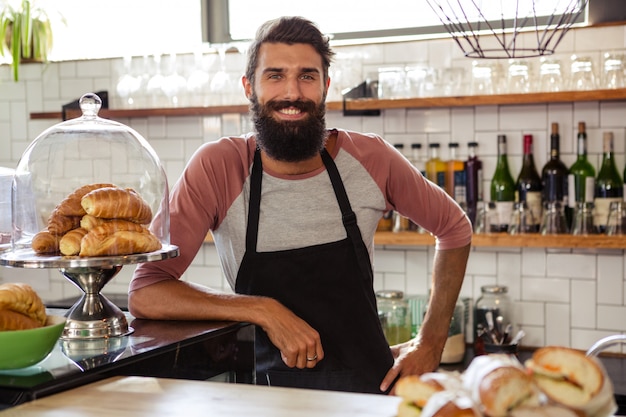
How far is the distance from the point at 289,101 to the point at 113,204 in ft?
2.71

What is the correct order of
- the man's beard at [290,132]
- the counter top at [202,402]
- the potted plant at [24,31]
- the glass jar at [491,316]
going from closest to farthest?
the counter top at [202,402]
the man's beard at [290,132]
the glass jar at [491,316]
the potted plant at [24,31]

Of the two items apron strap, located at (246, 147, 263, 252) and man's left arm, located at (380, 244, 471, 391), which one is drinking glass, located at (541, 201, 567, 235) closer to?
man's left arm, located at (380, 244, 471, 391)

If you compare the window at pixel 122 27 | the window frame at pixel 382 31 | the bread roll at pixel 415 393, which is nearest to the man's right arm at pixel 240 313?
the bread roll at pixel 415 393

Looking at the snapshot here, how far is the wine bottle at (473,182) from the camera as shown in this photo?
11.7 ft

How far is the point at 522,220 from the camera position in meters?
3.42

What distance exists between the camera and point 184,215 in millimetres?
2338

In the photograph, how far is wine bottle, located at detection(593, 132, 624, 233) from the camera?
3.32m

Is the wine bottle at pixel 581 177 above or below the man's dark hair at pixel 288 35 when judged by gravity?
below

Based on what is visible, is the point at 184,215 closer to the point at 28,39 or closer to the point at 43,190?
the point at 43,190

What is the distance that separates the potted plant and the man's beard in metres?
2.25

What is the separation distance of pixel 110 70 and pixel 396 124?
1.50 meters

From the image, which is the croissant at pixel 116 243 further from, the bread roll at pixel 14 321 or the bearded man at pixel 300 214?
the bearded man at pixel 300 214

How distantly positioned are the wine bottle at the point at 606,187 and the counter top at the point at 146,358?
184cm

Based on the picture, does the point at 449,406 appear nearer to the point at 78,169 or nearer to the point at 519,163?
the point at 78,169
